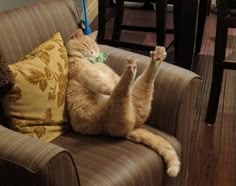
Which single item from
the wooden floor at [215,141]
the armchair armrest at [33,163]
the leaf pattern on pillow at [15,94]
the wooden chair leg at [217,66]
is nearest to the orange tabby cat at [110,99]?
the leaf pattern on pillow at [15,94]

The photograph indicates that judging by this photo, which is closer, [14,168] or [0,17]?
[14,168]

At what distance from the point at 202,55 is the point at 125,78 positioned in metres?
2.05

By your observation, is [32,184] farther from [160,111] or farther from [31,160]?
[160,111]

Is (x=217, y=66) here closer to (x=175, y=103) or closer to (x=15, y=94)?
(x=175, y=103)

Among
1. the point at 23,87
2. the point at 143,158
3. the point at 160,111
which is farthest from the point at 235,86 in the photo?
the point at 23,87

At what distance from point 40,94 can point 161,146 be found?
1.55ft

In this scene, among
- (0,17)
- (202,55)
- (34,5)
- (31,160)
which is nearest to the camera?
(31,160)

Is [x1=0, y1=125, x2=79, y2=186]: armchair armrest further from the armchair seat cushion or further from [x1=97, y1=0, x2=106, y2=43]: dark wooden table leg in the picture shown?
[x1=97, y1=0, x2=106, y2=43]: dark wooden table leg

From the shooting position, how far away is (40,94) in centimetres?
143

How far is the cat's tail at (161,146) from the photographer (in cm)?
140

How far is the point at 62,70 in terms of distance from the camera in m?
1.53

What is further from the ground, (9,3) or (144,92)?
(9,3)

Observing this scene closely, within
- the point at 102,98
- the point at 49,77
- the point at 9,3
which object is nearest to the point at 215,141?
the point at 102,98

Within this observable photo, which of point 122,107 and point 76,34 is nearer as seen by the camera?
point 122,107
